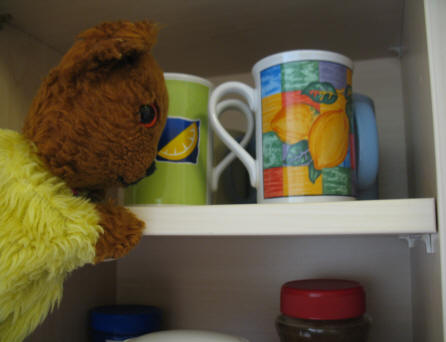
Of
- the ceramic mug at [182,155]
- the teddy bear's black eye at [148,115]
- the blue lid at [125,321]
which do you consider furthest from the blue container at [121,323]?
the teddy bear's black eye at [148,115]

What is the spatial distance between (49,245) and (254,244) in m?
0.39

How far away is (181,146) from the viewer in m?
0.46

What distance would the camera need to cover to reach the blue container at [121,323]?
56 centimetres

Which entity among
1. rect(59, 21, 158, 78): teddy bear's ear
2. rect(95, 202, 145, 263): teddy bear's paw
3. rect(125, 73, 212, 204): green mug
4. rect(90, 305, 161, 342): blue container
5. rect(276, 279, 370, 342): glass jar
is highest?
rect(59, 21, 158, 78): teddy bear's ear

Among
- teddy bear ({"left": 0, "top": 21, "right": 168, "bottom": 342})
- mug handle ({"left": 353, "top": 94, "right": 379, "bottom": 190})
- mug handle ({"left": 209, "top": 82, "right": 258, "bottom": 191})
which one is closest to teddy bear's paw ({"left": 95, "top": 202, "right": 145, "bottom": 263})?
teddy bear ({"left": 0, "top": 21, "right": 168, "bottom": 342})

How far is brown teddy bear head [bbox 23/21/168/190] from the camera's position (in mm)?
347

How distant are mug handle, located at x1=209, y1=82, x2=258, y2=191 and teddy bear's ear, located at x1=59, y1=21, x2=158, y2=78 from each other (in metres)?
0.11

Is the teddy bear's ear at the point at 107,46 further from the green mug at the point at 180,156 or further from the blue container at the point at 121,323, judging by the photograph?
the blue container at the point at 121,323

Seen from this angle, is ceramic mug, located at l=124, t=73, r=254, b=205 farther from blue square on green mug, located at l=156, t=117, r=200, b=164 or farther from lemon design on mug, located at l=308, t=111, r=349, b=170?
lemon design on mug, located at l=308, t=111, r=349, b=170

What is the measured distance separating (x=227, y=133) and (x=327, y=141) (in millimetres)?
103

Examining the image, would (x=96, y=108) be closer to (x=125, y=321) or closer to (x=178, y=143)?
(x=178, y=143)

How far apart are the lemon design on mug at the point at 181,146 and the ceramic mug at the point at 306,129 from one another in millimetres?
73

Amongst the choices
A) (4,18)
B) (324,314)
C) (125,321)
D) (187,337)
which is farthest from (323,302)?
(4,18)

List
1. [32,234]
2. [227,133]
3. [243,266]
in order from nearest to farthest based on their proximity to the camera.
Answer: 1. [32,234]
2. [227,133]
3. [243,266]
